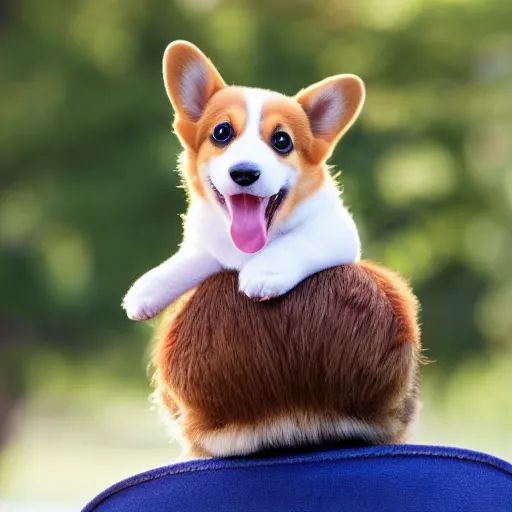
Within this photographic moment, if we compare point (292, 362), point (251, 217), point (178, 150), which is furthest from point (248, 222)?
point (178, 150)

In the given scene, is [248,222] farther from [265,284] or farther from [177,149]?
[177,149]

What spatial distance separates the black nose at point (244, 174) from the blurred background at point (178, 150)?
2.16 m

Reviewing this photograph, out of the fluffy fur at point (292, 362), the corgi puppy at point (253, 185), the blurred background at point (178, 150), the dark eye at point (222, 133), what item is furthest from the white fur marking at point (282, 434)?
the blurred background at point (178, 150)

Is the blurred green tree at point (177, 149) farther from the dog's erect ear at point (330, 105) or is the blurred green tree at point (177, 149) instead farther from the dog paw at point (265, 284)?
the dog paw at point (265, 284)

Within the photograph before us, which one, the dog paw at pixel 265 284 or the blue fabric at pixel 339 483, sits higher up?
the dog paw at pixel 265 284

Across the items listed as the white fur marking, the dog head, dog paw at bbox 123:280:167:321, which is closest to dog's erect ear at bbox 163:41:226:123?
the dog head

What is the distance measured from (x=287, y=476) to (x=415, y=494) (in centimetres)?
9

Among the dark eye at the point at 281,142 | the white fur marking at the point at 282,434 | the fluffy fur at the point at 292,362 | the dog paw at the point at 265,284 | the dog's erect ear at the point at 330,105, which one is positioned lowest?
the white fur marking at the point at 282,434

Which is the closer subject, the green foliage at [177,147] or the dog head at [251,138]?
the dog head at [251,138]

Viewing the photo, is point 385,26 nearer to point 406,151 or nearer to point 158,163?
point 406,151

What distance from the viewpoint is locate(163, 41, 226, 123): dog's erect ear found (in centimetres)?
75

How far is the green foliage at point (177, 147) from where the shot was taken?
9.53 feet

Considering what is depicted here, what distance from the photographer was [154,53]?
10.0ft

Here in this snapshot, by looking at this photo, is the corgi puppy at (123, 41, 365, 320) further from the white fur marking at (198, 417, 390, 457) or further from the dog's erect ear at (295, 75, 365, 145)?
the white fur marking at (198, 417, 390, 457)
